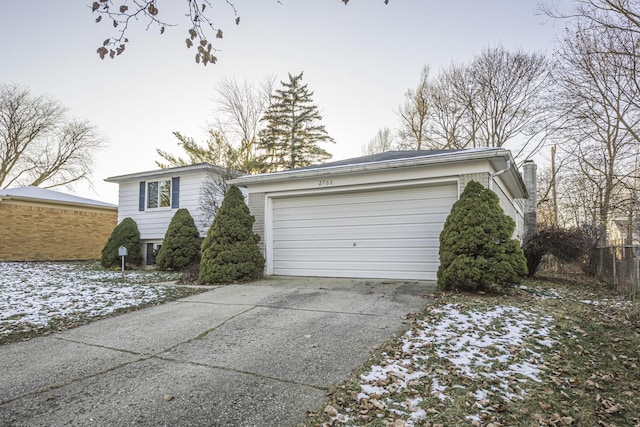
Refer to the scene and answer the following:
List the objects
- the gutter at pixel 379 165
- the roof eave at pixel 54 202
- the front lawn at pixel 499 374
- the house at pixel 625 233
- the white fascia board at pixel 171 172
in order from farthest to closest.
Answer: the roof eave at pixel 54 202
the white fascia board at pixel 171 172
the house at pixel 625 233
the gutter at pixel 379 165
the front lawn at pixel 499 374

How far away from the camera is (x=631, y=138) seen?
12672mm

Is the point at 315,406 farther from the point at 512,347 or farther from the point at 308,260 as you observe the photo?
the point at 308,260

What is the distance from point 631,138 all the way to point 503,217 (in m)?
10.6

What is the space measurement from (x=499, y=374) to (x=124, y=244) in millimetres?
12929

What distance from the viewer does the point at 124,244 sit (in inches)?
503

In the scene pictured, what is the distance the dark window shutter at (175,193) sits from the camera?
13.0 metres

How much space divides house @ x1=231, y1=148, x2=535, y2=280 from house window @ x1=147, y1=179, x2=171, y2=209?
5512mm

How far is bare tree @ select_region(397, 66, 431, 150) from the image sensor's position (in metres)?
19.3

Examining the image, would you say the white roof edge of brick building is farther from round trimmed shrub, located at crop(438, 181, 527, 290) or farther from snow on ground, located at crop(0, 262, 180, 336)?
round trimmed shrub, located at crop(438, 181, 527, 290)

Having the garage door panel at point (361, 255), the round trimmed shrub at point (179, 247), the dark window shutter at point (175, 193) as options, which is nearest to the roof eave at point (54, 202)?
the dark window shutter at point (175, 193)

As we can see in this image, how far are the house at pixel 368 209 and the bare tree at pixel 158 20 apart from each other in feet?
16.2

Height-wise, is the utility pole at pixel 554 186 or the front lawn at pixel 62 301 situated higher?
the utility pole at pixel 554 186

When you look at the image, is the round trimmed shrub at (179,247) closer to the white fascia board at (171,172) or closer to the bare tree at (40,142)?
the white fascia board at (171,172)

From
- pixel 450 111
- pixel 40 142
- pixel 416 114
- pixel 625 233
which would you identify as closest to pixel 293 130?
pixel 416 114
